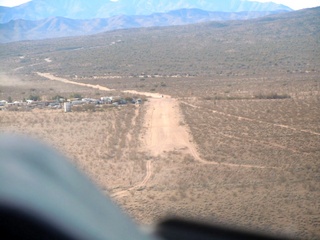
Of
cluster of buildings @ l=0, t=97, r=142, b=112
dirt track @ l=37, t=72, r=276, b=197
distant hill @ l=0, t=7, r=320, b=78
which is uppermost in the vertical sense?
distant hill @ l=0, t=7, r=320, b=78

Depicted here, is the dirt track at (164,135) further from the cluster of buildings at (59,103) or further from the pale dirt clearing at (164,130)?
the cluster of buildings at (59,103)

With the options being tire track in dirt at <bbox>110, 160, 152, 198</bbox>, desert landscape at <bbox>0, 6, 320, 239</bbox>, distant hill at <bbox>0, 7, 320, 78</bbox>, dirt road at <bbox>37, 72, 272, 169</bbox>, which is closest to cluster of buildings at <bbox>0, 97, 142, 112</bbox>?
desert landscape at <bbox>0, 6, 320, 239</bbox>

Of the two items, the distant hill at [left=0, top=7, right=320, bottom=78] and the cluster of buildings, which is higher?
the distant hill at [left=0, top=7, right=320, bottom=78]

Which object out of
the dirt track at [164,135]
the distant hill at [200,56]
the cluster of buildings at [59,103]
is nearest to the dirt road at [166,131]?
the dirt track at [164,135]

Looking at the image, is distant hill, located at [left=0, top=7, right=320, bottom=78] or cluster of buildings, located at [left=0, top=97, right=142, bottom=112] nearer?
cluster of buildings, located at [left=0, top=97, right=142, bottom=112]

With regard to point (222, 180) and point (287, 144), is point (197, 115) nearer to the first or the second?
point (287, 144)

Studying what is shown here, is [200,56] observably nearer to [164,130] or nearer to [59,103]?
[59,103]

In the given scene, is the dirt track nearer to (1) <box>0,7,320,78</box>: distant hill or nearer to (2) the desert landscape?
(2) the desert landscape

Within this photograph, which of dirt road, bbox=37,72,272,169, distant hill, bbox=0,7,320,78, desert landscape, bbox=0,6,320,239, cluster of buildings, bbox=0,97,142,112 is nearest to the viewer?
desert landscape, bbox=0,6,320,239

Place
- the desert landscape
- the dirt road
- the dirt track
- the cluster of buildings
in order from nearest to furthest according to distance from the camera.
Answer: the desert landscape
the dirt track
the dirt road
the cluster of buildings

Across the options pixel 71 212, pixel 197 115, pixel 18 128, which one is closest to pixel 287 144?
pixel 197 115
